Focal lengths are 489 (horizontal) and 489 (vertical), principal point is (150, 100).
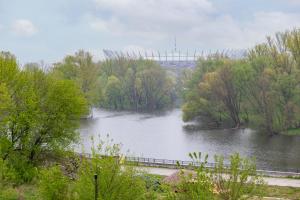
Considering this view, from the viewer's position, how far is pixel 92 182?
21.0 metres

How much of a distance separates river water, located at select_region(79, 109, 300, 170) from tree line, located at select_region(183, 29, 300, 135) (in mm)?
3608

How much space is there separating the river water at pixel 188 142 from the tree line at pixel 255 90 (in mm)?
3608

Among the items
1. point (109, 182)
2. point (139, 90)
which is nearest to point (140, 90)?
point (139, 90)

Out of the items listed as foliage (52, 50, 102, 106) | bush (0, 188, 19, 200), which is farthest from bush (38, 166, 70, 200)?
foliage (52, 50, 102, 106)

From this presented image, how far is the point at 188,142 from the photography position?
202 feet

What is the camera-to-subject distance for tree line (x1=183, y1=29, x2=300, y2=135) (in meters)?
69.6

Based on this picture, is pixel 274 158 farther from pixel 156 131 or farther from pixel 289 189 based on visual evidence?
pixel 156 131

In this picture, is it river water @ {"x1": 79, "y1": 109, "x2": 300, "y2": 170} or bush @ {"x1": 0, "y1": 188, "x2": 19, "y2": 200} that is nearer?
bush @ {"x1": 0, "y1": 188, "x2": 19, "y2": 200}

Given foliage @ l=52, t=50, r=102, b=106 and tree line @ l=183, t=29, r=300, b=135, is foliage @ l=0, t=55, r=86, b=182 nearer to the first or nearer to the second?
tree line @ l=183, t=29, r=300, b=135

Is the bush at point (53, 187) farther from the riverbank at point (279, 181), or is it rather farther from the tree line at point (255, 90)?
the tree line at point (255, 90)

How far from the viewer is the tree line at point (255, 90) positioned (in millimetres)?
69625

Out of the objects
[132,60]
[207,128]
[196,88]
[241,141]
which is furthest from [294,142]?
[132,60]

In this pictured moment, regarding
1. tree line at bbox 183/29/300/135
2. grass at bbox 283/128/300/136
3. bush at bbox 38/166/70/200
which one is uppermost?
tree line at bbox 183/29/300/135

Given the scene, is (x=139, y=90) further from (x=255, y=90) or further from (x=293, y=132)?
(x=293, y=132)
